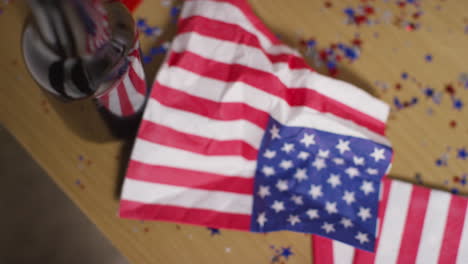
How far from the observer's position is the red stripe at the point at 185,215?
56 cm

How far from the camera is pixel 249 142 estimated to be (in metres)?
0.61

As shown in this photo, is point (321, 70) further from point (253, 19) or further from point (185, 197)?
point (185, 197)

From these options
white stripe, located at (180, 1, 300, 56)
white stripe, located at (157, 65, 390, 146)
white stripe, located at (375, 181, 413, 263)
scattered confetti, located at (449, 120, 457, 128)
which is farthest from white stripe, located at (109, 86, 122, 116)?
scattered confetti, located at (449, 120, 457, 128)

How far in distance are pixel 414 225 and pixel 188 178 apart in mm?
355

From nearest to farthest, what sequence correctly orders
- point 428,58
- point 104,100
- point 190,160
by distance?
point 104,100
point 190,160
point 428,58

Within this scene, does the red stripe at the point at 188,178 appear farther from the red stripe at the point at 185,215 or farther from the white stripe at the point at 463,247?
the white stripe at the point at 463,247

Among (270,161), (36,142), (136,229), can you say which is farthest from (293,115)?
(36,142)

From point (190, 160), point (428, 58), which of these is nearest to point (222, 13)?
point (190, 160)

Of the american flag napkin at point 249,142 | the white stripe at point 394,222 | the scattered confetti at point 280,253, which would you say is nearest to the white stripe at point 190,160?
the american flag napkin at point 249,142

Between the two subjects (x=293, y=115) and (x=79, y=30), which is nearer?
(x=79, y=30)

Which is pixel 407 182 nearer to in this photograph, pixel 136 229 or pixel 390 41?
pixel 390 41

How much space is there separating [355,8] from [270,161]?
0.33 metres

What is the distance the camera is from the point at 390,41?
2.28 ft

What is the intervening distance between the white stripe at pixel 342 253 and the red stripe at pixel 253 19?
337mm
